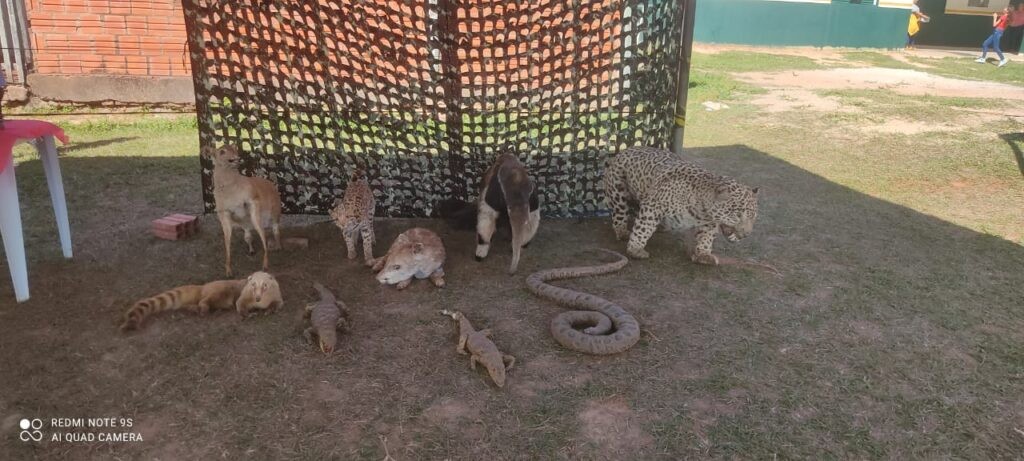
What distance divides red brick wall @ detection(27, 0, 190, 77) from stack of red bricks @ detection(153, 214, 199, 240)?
5.62 metres

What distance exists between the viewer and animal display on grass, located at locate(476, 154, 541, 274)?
5.18 meters

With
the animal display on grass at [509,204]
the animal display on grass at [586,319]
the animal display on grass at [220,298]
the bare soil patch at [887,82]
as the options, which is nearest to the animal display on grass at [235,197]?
the animal display on grass at [220,298]

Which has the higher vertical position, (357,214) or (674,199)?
(674,199)

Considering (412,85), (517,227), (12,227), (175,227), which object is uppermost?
(412,85)

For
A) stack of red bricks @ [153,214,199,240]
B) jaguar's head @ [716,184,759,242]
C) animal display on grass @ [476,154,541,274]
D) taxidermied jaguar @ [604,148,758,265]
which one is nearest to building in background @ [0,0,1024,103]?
stack of red bricks @ [153,214,199,240]

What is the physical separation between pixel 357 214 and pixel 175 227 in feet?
5.59

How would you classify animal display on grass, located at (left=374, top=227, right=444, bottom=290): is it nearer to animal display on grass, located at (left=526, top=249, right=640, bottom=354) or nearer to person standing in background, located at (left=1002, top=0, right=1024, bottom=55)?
animal display on grass, located at (left=526, top=249, right=640, bottom=354)

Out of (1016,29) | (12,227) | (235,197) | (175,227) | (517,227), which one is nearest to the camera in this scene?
(12,227)

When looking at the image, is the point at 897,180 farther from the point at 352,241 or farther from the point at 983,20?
the point at 983,20

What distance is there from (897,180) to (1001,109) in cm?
665

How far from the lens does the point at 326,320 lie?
163 inches

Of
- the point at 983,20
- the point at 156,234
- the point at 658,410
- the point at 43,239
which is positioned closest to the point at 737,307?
the point at 658,410

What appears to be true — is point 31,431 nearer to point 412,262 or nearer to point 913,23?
point 412,262

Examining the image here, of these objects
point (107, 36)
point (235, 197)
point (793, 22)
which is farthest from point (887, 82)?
point (107, 36)
